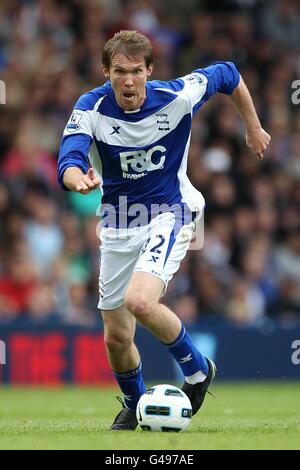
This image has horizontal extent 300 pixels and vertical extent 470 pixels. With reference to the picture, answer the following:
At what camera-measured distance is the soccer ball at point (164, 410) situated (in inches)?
288

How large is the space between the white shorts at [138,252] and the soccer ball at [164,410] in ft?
2.36

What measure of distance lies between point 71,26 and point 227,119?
259 cm

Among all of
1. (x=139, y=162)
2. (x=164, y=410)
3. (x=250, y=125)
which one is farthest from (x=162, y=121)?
(x=164, y=410)

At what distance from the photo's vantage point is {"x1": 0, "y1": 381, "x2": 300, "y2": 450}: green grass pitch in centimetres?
675

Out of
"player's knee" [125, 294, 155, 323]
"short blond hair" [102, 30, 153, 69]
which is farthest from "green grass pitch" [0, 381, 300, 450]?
"short blond hair" [102, 30, 153, 69]

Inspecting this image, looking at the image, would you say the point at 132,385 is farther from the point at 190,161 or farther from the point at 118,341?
the point at 190,161

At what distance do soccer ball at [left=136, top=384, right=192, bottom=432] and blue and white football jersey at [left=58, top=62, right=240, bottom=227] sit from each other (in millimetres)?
1278

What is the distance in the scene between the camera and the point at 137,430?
7.72 metres

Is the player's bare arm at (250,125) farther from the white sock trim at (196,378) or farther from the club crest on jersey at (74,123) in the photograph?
the white sock trim at (196,378)

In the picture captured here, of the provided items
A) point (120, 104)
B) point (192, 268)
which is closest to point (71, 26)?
point (192, 268)

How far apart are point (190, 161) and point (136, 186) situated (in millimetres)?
7866

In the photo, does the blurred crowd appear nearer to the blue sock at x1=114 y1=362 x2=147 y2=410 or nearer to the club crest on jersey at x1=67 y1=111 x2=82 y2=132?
the blue sock at x1=114 y1=362 x2=147 y2=410

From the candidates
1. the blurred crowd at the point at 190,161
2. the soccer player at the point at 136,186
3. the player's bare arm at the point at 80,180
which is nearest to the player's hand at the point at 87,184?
the player's bare arm at the point at 80,180

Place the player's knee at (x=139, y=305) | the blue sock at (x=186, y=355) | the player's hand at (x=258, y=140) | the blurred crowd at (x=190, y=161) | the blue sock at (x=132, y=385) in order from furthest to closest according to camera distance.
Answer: the blurred crowd at (x=190, y=161)
the player's hand at (x=258, y=140)
the blue sock at (x=132, y=385)
the blue sock at (x=186, y=355)
the player's knee at (x=139, y=305)
